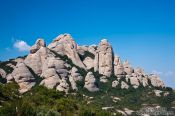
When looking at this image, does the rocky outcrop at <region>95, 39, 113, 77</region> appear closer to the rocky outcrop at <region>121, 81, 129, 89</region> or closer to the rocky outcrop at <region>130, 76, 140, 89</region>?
the rocky outcrop at <region>121, 81, 129, 89</region>

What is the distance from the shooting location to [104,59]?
18525cm

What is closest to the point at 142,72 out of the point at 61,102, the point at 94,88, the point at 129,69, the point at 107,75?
the point at 129,69

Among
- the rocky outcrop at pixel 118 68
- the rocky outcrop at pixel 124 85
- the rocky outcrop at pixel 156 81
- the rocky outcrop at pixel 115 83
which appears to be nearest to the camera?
the rocky outcrop at pixel 124 85

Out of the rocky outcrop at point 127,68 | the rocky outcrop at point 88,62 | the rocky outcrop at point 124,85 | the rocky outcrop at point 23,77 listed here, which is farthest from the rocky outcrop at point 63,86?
the rocky outcrop at point 127,68

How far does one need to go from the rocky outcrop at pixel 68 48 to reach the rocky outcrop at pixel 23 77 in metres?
26.8

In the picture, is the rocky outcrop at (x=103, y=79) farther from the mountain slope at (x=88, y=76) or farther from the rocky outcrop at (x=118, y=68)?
the rocky outcrop at (x=118, y=68)

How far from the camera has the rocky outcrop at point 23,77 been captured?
16050 cm

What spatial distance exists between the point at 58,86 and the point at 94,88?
2251cm

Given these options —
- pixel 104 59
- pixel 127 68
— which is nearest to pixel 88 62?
pixel 104 59

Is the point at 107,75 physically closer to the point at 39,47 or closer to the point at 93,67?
the point at 93,67

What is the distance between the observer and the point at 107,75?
183 meters

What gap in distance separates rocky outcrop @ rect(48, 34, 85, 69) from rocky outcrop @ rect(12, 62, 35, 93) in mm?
26793

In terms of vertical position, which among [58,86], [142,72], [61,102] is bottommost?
[61,102]

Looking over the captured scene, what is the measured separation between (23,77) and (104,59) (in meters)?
43.6
